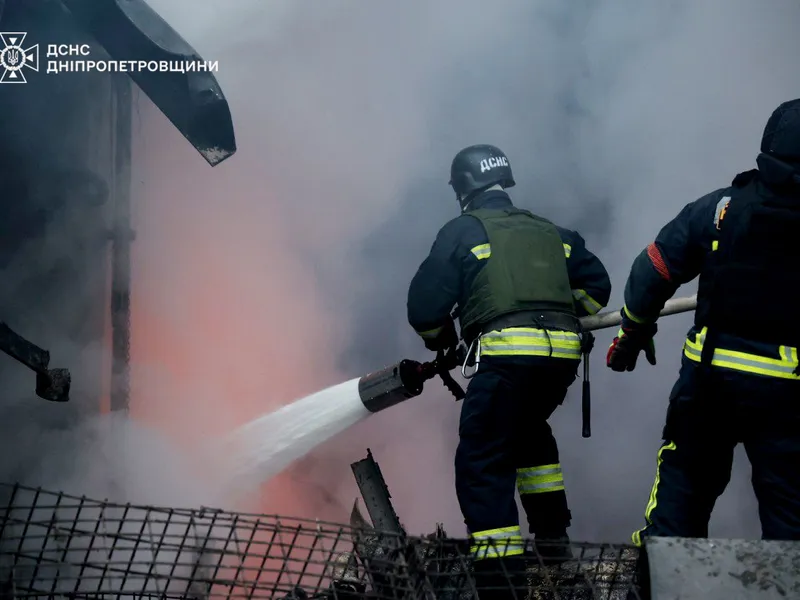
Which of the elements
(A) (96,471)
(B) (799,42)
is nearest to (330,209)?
(A) (96,471)

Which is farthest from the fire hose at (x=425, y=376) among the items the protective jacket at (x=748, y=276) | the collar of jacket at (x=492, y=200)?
the protective jacket at (x=748, y=276)

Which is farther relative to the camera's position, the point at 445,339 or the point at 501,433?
the point at 445,339

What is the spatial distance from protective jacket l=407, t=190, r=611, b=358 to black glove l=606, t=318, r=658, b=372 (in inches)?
11.9

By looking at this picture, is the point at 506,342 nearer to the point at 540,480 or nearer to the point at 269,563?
the point at 540,480

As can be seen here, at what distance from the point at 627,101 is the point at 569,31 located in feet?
2.10

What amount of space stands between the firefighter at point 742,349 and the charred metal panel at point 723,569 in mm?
748

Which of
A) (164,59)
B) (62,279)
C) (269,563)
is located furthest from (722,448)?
(269,563)

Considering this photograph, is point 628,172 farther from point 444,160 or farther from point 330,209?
point 330,209

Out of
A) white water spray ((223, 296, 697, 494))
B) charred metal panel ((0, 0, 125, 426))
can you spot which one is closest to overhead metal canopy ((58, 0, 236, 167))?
charred metal panel ((0, 0, 125, 426))

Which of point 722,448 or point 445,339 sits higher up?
A: point 445,339

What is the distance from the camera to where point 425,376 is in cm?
487

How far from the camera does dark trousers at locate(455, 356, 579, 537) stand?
4.21 meters

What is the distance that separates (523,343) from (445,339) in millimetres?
479

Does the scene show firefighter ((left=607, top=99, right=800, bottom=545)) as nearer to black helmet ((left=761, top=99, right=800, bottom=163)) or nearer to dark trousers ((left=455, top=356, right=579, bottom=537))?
black helmet ((left=761, top=99, right=800, bottom=163))
